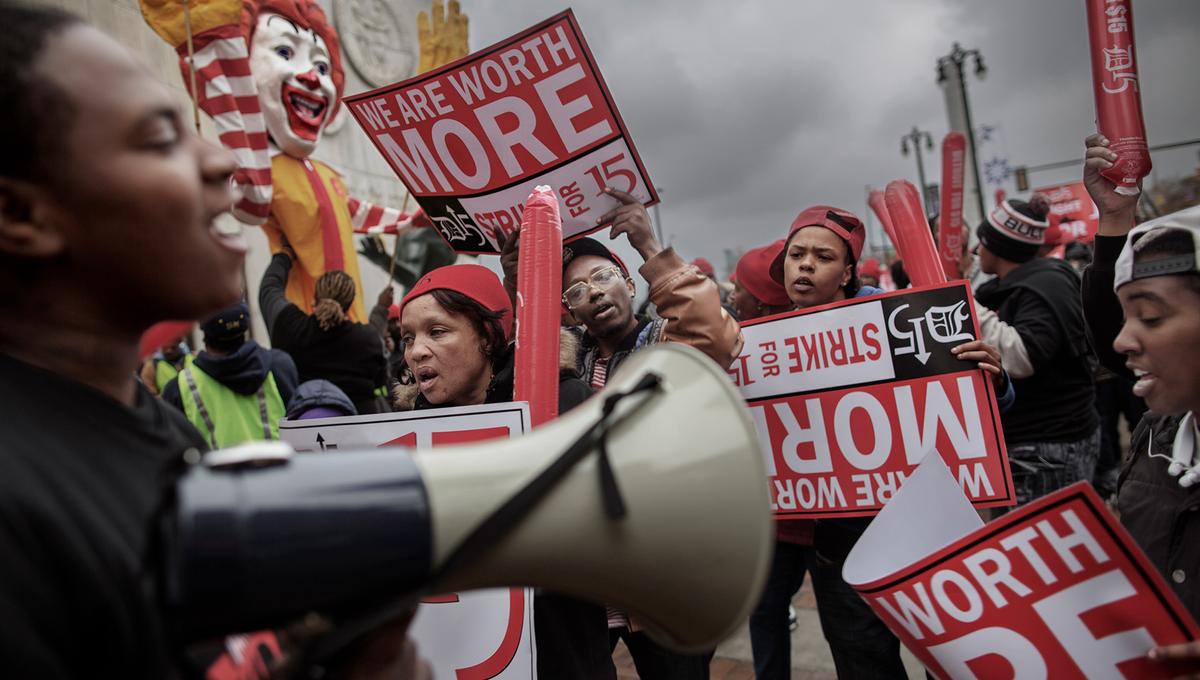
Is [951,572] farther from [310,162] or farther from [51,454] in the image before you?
[310,162]

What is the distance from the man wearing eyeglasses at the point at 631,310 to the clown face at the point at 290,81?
2.14 metres

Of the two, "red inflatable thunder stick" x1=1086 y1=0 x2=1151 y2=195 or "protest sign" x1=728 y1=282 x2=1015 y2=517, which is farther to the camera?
"protest sign" x1=728 y1=282 x2=1015 y2=517

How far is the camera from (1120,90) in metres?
1.74

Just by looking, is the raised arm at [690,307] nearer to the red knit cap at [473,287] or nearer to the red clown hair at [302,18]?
the red knit cap at [473,287]

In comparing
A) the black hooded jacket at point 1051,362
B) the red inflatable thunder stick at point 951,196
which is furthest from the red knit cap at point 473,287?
the red inflatable thunder stick at point 951,196

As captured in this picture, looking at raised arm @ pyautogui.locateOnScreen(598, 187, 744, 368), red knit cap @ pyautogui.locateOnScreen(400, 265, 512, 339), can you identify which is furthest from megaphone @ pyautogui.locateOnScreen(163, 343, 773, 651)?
red knit cap @ pyautogui.locateOnScreen(400, 265, 512, 339)

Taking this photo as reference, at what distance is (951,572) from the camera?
1227mm

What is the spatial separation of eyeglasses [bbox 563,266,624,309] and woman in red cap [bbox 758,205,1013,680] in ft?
2.12

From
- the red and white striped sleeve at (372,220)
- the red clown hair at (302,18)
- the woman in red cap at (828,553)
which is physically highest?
the red clown hair at (302,18)

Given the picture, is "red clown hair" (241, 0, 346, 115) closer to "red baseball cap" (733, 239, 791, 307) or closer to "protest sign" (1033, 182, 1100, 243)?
"red baseball cap" (733, 239, 791, 307)

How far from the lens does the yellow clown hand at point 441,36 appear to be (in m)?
3.03

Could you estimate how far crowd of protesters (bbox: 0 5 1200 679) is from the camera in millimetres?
617

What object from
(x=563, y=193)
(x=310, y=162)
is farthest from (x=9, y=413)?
(x=310, y=162)

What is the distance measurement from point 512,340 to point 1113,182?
1.62 meters
